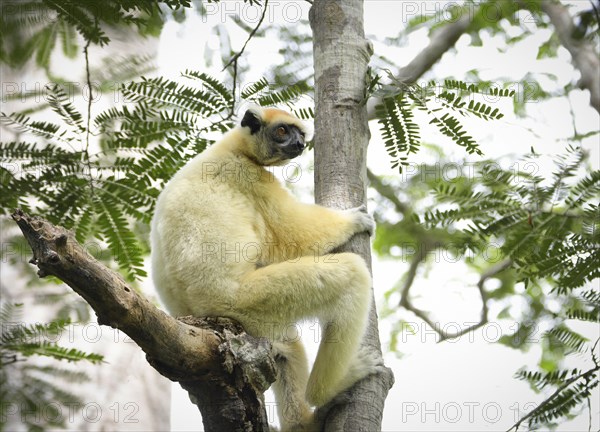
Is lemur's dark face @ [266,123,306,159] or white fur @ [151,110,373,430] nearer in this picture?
white fur @ [151,110,373,430]

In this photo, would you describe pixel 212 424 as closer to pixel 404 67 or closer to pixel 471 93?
pixel 471 93

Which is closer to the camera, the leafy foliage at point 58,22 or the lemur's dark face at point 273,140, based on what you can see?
the leafy foliage at point 58,22

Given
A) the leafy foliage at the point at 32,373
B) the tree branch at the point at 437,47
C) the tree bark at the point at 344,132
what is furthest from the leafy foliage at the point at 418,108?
the tree branch at the point at 437,47

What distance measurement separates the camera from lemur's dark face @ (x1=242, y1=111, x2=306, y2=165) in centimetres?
643

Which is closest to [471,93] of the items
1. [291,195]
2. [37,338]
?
[291,195]

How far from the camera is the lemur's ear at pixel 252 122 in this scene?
6.48 m

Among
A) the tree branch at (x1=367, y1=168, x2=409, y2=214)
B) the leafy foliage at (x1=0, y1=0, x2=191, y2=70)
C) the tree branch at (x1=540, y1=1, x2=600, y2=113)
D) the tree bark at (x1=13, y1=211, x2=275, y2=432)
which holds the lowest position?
the tree bark at (x1=13, y1=211, x2=275, y2=432)

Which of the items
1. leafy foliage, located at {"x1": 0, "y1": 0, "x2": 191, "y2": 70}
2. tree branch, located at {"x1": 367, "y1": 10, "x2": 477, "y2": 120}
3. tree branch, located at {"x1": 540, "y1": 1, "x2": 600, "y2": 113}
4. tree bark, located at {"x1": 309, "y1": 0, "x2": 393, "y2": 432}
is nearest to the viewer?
tree bark, located at {"x1": 309, "y1": 0, "x2": 393, "y2": 432}

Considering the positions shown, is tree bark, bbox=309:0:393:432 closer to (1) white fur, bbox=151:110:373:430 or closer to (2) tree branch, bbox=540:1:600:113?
(1) white fur, bbox=151:110:373:430

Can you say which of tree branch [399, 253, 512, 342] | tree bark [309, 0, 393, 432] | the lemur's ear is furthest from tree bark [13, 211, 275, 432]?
tree branch [399, 253, 512, 342]

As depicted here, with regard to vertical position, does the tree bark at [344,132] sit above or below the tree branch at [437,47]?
below

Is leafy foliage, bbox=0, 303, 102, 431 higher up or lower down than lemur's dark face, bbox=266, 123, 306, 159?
lower down

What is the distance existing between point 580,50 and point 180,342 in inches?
356

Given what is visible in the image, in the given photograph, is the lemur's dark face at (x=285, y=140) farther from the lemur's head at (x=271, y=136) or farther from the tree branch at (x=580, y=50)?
the tree branch at (x=580, y=50)
